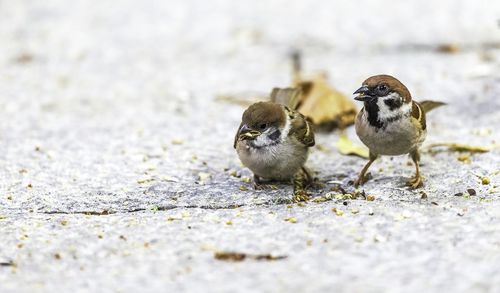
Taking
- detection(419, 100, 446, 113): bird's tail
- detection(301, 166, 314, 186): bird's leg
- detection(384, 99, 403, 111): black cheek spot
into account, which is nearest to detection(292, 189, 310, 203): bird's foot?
detection(301, 166, 314, 186): bird's leg

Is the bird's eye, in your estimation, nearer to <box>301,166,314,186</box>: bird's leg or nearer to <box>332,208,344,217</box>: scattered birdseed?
<box>301,166,314,186</box>: bird's leg

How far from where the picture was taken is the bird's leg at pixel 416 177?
4.45 metres

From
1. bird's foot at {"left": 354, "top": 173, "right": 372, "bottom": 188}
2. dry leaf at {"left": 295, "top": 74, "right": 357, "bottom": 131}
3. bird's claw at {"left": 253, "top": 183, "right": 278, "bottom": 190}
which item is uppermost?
dry leaf at {"left": 295, "top": 74, "right": 357, "bottom": 131}

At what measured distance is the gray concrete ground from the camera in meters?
3.32

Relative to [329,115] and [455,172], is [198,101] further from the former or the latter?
[455,172]

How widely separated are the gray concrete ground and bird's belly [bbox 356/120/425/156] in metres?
0.20

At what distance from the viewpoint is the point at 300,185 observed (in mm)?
4598

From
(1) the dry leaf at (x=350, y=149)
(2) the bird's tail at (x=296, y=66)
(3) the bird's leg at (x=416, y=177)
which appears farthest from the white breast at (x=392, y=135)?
(2) the bird's tail at (x=296, y=66)

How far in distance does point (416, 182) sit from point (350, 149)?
2.71ft

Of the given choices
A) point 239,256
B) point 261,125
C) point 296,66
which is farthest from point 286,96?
point 239,256

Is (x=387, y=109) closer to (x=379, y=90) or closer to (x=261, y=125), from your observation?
(x=379, y=90)

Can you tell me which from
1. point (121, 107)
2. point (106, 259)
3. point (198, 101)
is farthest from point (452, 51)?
point (106, 259)

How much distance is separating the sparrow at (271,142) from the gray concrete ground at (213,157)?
0.14 metres

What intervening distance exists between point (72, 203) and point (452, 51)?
3.77m
